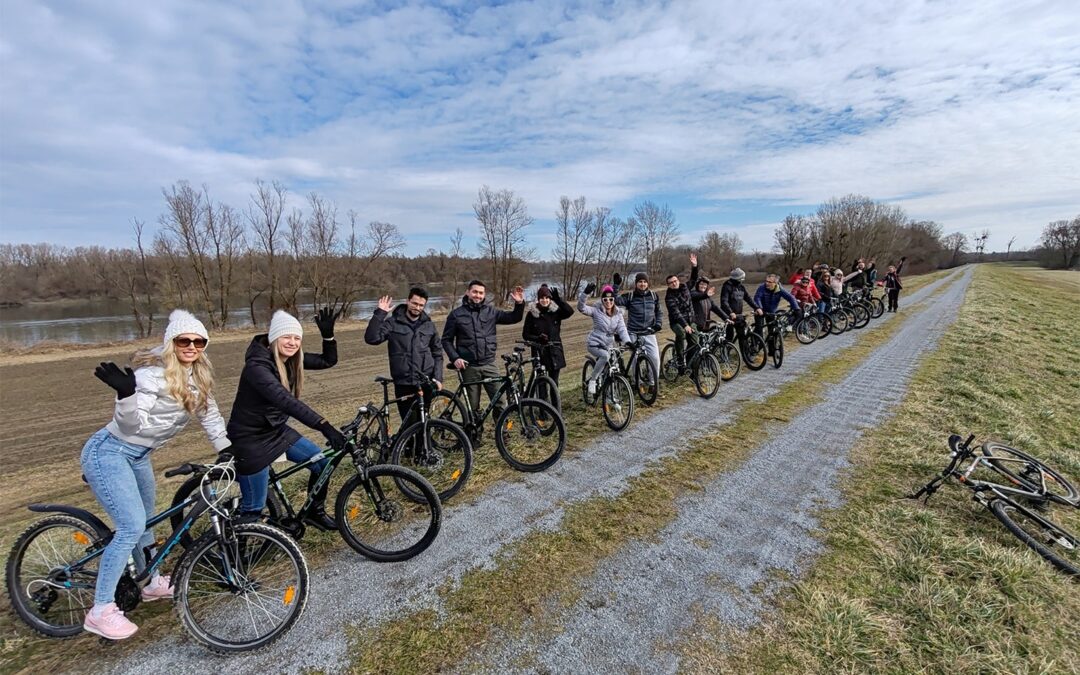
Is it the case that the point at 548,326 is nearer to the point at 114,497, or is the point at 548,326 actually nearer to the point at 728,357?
the point at 728,357

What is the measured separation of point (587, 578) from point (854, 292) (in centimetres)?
1487

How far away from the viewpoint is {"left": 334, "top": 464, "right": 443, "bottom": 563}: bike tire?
300 centimetres

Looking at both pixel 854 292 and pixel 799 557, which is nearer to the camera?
pixel 799 557

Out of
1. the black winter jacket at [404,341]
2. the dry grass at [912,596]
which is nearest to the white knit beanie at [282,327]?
the black winter jacket at [404,341]

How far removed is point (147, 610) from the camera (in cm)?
255

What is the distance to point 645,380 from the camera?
21.4 feet

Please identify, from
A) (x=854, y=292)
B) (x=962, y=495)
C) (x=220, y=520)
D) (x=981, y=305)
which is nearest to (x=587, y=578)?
(x=220, y=520)

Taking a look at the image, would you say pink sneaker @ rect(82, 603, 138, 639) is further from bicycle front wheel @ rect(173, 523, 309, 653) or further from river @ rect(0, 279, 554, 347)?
river @ rect(0, 279, 554, 347)

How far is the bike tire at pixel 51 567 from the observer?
95.7 inches

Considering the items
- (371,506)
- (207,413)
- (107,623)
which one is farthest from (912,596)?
(107,623)

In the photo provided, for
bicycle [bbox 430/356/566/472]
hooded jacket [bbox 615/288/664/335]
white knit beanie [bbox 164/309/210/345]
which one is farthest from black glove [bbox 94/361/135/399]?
hooded jacket [bbox 615/288/664/335]

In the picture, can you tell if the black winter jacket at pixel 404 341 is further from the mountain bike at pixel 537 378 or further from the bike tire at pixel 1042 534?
the bike tire at pixel 1042 534

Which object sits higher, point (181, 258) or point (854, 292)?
point (181, 258)

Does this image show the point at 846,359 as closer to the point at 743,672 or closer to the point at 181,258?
the point at 743,672
